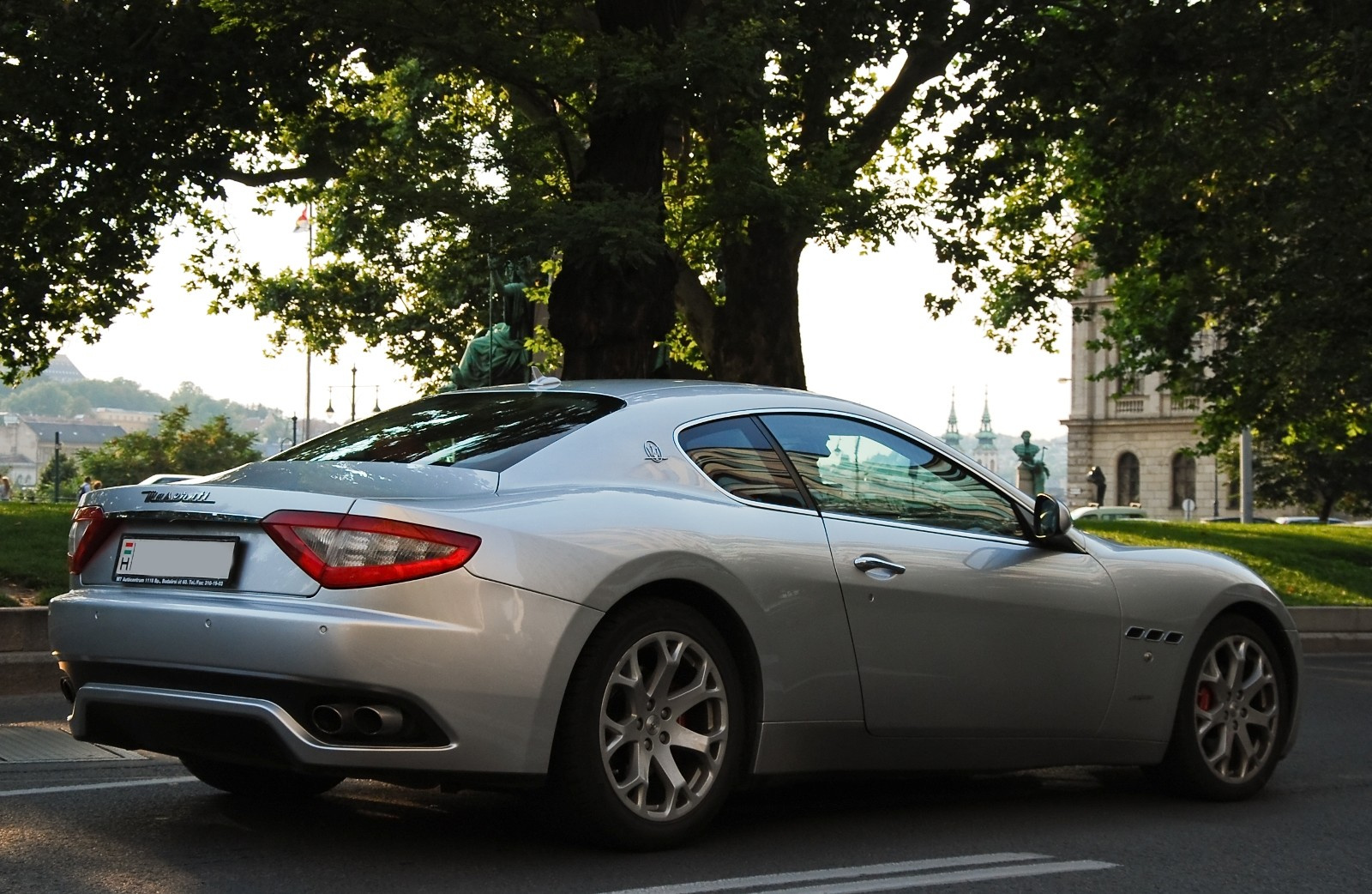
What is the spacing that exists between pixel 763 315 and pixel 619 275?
5.70m

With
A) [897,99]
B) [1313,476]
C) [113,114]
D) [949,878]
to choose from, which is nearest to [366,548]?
[949,878]

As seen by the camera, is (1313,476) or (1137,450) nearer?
(1313,476)

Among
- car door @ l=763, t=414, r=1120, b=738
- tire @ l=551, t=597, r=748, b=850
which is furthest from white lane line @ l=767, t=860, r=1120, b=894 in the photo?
car door @ l=763, t=414, r=1120, b=738

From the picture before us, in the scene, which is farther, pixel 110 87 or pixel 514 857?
pixel 110 87

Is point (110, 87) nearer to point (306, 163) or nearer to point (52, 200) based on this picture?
point (52, 200)

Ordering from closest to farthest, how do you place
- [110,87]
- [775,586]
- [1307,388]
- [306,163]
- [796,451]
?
1. [775,586]
2. [796,451]
3. [110,87]
4. [306,163]
5. [1307,388]

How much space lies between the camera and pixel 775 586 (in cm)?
557

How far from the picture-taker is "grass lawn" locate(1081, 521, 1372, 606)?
21.1m

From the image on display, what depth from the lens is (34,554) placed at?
13641 mm

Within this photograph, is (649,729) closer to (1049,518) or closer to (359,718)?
(359,718)

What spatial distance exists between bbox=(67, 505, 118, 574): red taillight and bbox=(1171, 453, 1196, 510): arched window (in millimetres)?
90835

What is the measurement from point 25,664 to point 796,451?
605cm

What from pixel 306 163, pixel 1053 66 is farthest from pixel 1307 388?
pixel 306 163

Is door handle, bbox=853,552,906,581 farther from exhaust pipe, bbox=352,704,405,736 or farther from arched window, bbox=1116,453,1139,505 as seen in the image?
arched window, bbox=1116,453,1139,505
